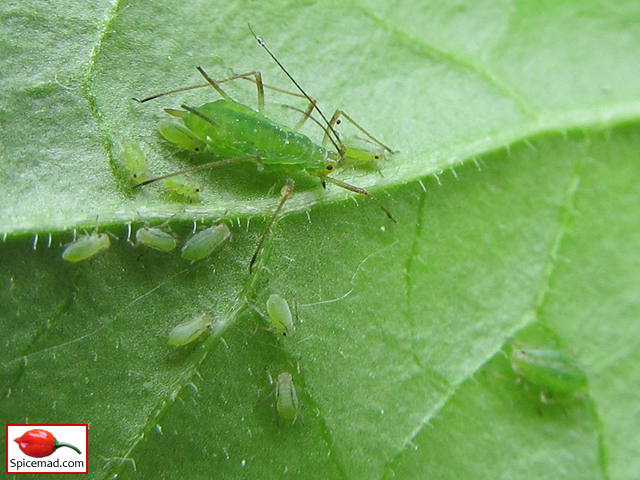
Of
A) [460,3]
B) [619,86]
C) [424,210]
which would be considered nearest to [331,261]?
[424,210]

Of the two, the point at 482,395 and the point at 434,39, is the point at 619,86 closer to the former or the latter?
the point at 434,39

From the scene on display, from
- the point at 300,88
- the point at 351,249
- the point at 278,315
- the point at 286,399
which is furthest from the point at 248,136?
the point at 286,399

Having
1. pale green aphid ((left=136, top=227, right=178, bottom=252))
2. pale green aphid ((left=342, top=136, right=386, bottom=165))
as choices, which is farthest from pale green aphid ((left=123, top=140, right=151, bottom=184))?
pale green aphid ((left=342, top=136, right=386, bottom=165))

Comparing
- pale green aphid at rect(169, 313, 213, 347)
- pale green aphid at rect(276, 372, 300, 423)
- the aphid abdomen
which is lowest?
pale green aphid at rect(276, 372, 300, 423)

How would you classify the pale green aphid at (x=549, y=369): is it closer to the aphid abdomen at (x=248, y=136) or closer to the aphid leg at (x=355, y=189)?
the aphid leg at (x=355, y=189)

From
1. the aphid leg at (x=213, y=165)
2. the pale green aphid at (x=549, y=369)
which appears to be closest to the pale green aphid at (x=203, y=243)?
the aphid leg at (x=213, y=165)

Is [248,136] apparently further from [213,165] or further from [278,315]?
[278,315]

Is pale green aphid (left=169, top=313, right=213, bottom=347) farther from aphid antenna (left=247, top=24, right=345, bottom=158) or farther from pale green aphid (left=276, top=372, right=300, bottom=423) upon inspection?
aphid antenna (left=247, top=24, right=345, bottom=158)
